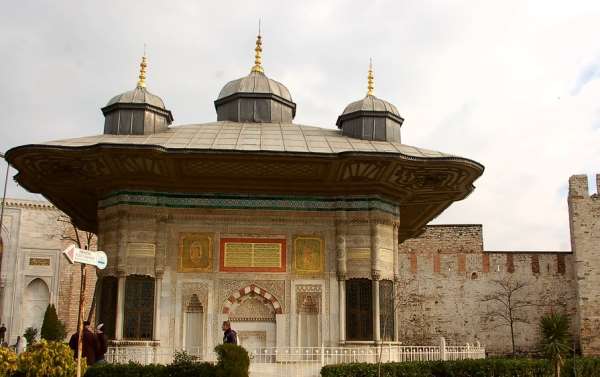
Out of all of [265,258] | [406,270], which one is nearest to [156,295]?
[265,258]

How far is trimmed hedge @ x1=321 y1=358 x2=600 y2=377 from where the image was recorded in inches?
515

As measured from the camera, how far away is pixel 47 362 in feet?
32.8

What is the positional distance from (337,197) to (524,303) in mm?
18041

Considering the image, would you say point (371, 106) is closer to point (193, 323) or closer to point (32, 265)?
point (193, 323)

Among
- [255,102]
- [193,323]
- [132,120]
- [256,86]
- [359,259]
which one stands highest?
[256,86]

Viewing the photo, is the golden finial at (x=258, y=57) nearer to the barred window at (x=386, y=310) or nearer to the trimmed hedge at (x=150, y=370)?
the barred window at (x=386, y=310)

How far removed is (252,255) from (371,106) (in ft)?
16.4

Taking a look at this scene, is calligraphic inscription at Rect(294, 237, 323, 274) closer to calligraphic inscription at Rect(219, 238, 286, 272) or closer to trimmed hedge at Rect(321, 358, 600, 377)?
calligraphic inscription at Rect(219, 238, 286, 272)

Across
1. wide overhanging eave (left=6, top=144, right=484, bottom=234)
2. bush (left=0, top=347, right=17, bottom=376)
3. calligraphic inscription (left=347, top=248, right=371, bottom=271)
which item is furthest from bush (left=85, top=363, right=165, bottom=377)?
calligraphic inscription (left=347, top=248, right=371, bottom=271)

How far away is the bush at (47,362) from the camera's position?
999 centimetres

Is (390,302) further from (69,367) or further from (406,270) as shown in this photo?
(406,270)

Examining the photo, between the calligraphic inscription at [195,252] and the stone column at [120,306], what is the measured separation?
1.26 metres

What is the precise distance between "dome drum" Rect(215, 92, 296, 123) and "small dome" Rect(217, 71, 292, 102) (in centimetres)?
15

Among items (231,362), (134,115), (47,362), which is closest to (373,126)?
(134,115)
